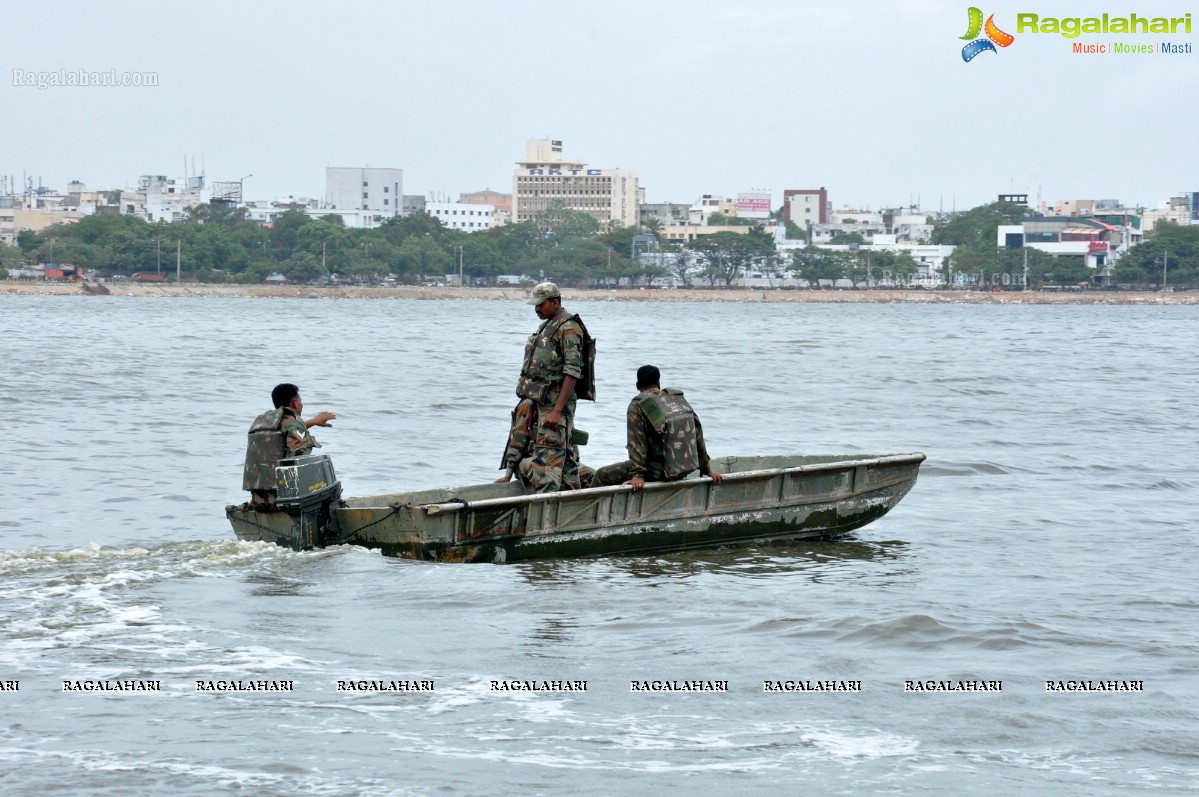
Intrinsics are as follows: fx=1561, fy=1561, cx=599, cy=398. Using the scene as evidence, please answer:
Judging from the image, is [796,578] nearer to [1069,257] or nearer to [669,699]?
[669,699]

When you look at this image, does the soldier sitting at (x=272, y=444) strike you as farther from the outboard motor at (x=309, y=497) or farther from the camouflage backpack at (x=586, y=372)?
the camouflage backpack at (x=586, y=372)

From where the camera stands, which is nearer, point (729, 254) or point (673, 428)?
point (673, 428)

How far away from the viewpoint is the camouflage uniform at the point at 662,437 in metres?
11.9

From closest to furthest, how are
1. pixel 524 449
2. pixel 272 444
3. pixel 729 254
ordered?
pixel 272 444, pixel 524 449, pixel 729 254

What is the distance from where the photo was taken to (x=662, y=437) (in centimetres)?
1202

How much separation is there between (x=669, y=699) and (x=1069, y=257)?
155 metres

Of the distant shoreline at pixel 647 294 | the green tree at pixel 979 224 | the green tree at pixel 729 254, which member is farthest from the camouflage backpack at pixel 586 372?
the green tree at pixel 979 224

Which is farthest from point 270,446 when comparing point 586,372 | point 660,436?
point 660,436

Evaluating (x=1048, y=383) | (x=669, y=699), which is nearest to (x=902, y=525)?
(x=669, y=699)

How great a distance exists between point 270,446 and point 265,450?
1.9 inches

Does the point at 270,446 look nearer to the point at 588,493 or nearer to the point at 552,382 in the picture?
the point at 552,382

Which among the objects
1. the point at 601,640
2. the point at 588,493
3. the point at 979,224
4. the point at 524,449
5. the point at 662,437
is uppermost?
the point at 979,224

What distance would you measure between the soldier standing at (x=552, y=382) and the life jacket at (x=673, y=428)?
499 millimetres

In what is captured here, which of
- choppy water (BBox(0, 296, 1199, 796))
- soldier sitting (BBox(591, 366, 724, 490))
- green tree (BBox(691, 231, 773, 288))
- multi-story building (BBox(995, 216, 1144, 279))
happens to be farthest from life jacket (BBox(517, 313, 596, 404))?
multi-story building (BBox(995, 216, 1144, 279))
